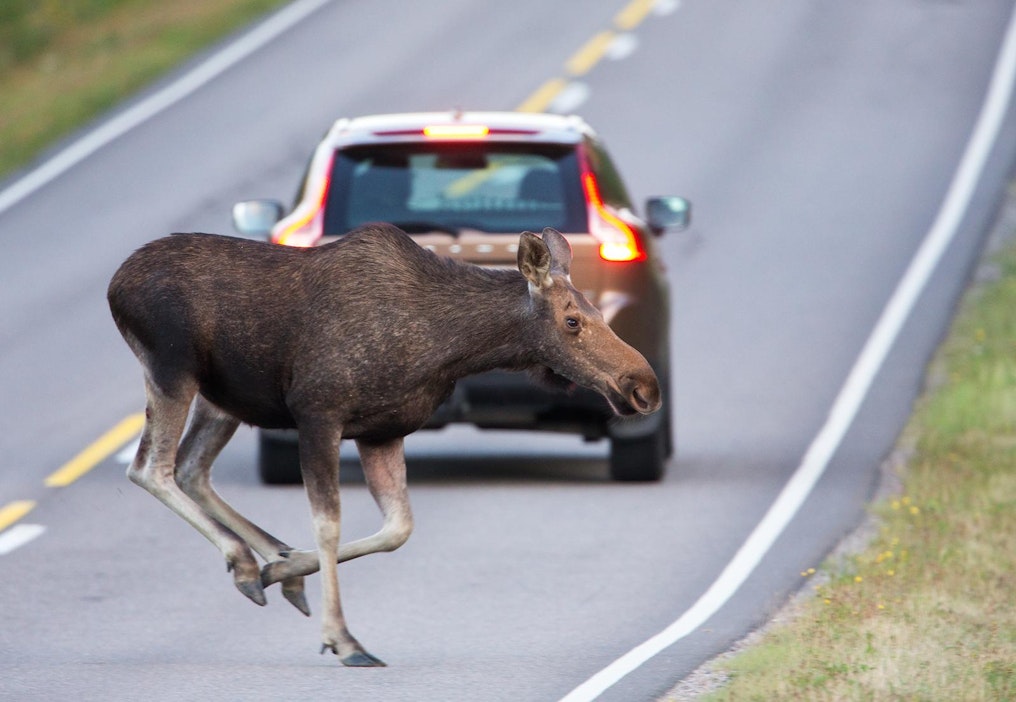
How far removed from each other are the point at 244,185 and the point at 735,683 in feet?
60.5

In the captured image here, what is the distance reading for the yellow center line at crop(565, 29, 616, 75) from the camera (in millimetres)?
33875

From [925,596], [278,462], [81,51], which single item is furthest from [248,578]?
[81,51]

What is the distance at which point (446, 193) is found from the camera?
14.3 meters

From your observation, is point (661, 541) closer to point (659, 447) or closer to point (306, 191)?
point (659, 447)

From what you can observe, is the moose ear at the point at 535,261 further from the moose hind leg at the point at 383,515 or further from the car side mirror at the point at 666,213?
the car side mirror at the point at 666,213

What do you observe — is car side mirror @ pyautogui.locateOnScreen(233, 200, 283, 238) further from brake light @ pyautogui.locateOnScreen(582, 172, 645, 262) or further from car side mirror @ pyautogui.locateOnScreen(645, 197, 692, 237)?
car side mirror @ pyautogui.locateOnScreen(645, 197, 692, 237)

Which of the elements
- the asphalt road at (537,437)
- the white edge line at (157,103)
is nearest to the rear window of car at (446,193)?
the asphalt road at (537,437)

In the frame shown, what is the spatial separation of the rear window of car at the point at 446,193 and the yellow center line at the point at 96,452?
2.56m

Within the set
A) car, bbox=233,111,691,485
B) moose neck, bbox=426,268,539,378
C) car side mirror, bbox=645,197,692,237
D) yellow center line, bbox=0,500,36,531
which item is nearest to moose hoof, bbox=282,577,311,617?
moose neck, bbox=426,268,539,378

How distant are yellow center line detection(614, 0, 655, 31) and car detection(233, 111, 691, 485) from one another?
2292cm

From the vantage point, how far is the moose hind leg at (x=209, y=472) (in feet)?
31.3

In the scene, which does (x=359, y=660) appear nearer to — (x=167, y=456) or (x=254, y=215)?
(x=167, y=456)

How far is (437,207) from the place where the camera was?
→ 14008 mm

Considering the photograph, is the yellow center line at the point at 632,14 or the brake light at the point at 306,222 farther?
the yellow center line at the point at 632,14
